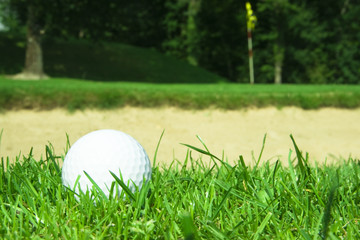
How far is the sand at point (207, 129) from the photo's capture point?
467 cm

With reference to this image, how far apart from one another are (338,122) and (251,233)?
17.6 feet

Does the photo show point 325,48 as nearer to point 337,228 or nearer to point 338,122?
point 338,122

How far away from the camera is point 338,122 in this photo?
618 cm

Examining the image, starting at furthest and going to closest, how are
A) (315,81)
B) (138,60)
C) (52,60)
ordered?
(315,81) → (138,60) → (52,60)

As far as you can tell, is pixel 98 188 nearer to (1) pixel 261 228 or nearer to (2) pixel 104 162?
(2) pixel 104 162

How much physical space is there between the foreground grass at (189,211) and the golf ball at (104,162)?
0.08 meters

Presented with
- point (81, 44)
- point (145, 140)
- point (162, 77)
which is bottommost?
point (145, 140)

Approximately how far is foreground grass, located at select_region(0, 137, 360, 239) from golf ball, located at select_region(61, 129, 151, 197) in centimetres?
8

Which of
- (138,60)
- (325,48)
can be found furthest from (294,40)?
(138,60)

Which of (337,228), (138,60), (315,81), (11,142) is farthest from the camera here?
→ (315,81)

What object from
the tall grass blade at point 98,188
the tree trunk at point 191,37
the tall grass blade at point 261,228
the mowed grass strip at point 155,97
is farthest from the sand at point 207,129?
the tree trunk at point 191,37

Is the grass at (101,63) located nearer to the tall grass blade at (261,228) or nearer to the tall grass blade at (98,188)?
the tall grass blade at (98,188)

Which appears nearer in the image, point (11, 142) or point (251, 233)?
point (251, 233)

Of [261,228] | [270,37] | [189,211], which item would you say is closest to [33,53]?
[189,211]
